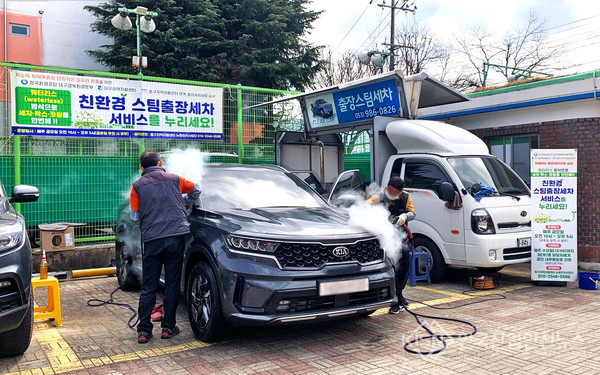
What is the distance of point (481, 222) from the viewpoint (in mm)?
7156

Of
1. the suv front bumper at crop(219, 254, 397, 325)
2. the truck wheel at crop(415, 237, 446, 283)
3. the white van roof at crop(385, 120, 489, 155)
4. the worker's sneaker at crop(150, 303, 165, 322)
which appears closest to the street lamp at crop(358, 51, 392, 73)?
the white van roof at crop(385, 120, 489, 155)

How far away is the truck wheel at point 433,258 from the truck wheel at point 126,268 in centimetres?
432

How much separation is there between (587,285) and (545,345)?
3.20m

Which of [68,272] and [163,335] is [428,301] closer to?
[163,335]

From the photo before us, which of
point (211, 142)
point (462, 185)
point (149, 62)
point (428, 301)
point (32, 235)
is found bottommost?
point (428, 301)

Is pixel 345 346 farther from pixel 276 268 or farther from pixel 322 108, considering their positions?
pixel 322 108

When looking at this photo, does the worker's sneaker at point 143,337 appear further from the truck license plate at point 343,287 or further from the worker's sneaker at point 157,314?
the truck license plate at point 343,287

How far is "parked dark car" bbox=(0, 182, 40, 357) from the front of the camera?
12.6 feet

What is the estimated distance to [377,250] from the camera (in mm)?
4902

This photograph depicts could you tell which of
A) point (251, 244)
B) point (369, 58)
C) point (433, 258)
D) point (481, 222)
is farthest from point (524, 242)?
point (369, 58)

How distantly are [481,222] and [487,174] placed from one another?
→ 1055 mm

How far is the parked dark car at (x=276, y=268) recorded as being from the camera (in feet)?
14.1

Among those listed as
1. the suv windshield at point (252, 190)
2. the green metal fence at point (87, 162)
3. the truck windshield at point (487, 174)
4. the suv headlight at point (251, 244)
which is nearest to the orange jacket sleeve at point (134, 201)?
the suv windshield at point (252, 190)

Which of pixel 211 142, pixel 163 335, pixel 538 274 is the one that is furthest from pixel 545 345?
pixel 211 142
